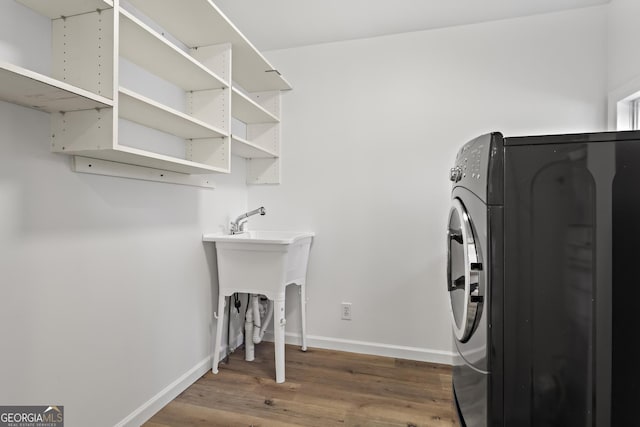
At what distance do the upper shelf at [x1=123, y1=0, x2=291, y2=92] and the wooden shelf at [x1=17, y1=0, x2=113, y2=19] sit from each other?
1.35ft

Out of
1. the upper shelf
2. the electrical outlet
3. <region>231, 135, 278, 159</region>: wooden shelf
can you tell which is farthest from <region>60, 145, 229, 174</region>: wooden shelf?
the electrical outlet

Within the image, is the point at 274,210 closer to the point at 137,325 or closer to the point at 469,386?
the point at 137,325

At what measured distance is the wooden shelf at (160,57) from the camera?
124cm

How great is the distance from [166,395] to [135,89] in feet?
5.02

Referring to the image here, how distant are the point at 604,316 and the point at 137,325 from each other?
1.80 m

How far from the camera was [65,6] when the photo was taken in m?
1.09

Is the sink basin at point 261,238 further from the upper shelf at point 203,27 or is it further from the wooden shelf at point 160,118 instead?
the upper shelf at point 203,27

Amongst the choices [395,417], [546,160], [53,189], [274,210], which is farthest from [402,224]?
[53,189]

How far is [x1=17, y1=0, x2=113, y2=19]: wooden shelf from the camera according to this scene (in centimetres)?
107

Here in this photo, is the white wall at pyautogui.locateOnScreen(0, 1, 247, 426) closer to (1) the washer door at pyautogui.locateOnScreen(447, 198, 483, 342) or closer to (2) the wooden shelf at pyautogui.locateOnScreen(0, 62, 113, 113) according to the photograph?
(2) the wooden shelf at pyautogui.locateOnScreen(0, 62, 113, 113)

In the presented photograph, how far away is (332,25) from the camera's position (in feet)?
7.42

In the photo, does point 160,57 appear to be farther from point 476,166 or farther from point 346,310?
point 346,310

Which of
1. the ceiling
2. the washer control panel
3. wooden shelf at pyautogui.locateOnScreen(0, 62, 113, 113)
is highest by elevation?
the ceiling

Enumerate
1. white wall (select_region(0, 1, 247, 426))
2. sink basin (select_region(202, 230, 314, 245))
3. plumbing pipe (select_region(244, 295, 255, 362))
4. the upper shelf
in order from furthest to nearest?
plumbing pipe (select_region(244, 295, 255, 362)) < sink basin (select_region(202, 230, 314, 245)) < the upper shelf < white wall (select_region(0, 1, 247, 426))
